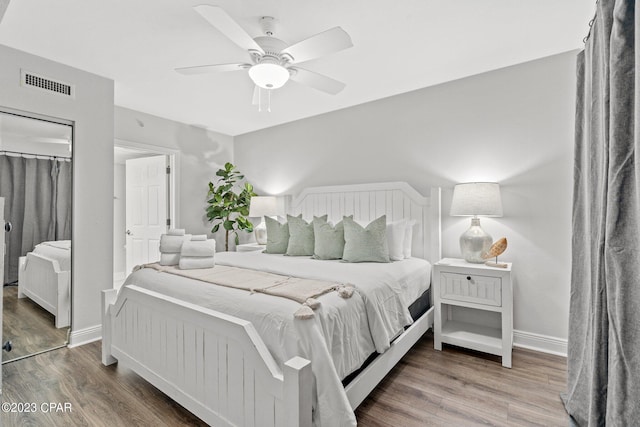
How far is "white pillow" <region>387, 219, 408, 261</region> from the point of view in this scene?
2.86 m

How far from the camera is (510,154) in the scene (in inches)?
107

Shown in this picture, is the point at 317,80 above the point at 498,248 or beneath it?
above

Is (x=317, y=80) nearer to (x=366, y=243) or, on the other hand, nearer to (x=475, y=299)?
(x=366, y=243)

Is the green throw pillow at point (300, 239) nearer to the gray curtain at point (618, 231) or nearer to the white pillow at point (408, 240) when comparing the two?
the white pillow at point (408, 240)

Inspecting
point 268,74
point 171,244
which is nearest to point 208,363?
point 171,244

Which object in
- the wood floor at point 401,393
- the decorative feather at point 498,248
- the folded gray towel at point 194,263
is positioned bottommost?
the wood floor at point 401,393

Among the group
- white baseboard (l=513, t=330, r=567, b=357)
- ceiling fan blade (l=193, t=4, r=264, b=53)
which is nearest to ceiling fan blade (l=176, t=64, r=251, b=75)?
ceiling fan blade (l=193, t=4, r=264, b=53)

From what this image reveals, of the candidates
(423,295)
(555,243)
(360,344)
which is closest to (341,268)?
(360,344)

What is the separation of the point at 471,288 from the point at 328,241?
128cm

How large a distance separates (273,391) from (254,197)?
3283 mm

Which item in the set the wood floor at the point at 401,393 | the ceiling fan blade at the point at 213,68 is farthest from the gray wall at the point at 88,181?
the ceiling fan blade at the point at 213,68

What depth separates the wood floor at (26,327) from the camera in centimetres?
239

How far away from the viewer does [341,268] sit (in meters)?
2.38

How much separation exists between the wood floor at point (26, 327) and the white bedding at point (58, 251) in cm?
33
